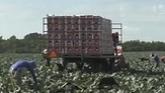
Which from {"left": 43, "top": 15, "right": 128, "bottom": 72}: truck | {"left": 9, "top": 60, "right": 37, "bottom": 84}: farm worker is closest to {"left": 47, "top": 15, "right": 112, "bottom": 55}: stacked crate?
{"left": 43, "top": 15, "right": 128, "bottom": 72}: truck

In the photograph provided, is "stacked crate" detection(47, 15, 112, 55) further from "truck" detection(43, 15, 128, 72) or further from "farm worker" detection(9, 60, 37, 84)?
"farm worker" detection(9, 60, 37, 84)

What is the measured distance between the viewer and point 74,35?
26344 millimetres

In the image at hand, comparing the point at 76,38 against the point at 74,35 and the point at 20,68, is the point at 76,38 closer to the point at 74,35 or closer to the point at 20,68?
the point at 74,35

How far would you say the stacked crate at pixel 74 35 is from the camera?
85.7 feet

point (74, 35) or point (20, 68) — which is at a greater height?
point (74, 35)

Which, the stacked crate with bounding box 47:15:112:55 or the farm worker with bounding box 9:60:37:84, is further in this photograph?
the stacked crate with bounding box 47:15:112:55

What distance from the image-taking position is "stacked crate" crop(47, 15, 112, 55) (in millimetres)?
26109

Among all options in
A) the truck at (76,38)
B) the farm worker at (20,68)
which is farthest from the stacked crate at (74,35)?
the farm worker at (20,68)

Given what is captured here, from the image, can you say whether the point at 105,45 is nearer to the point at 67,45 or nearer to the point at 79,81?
the point at 67,45

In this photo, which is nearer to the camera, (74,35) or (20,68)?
(20,68)

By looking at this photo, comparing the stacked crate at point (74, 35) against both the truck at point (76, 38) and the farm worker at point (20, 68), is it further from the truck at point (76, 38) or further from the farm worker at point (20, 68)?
the farm worker at point (20, 68)

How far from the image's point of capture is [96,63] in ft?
91.0

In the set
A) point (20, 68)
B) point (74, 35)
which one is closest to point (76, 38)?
point (74, 35)

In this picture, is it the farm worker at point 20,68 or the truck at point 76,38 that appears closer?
the farm worker at point 20,68
